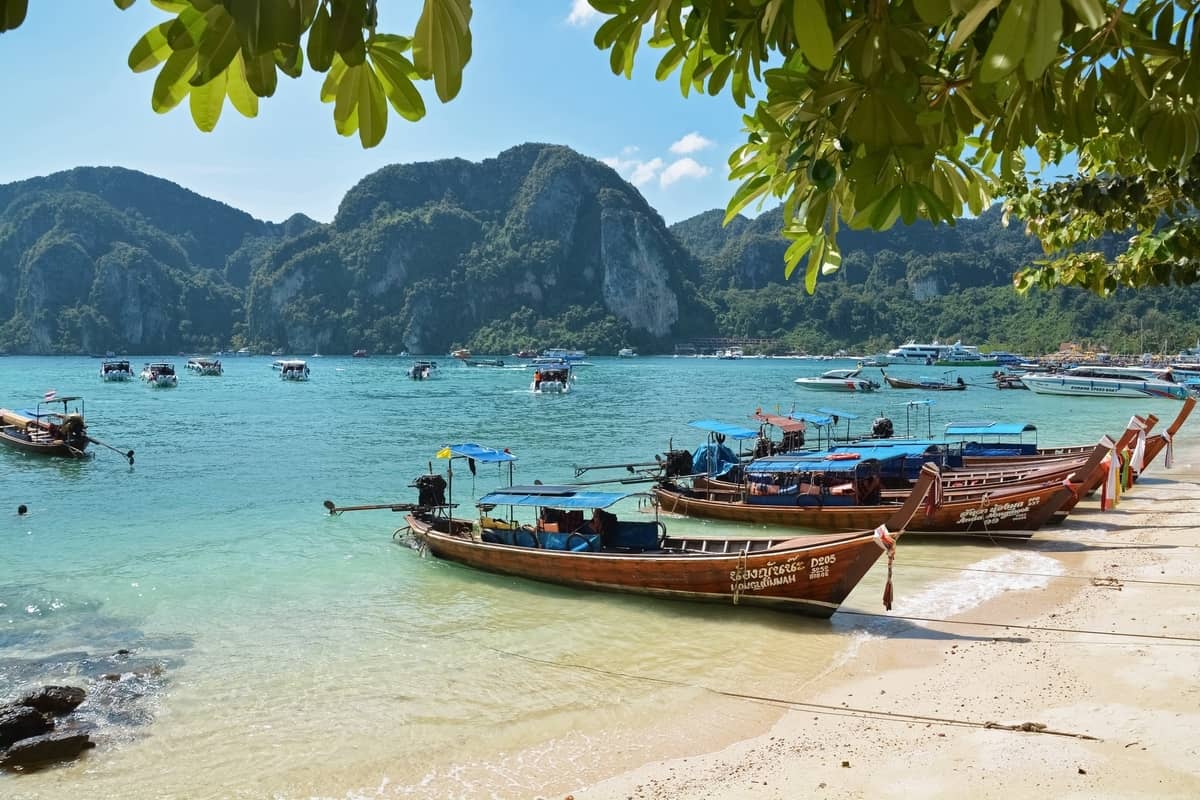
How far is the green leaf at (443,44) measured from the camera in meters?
1.25

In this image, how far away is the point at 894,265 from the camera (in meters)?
180

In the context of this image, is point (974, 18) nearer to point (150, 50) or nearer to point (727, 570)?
point (150, 50)

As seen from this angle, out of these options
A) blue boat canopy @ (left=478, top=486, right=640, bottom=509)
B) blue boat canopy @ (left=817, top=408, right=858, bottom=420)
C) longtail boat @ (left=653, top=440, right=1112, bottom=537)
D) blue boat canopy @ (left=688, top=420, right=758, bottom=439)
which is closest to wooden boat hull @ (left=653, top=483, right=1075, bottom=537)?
longtail boat @ (left=653, top=440, right=1112, bottom=537)

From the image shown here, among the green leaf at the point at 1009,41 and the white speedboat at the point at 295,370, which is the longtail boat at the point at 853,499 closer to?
the green leaf at the point at 1009,41

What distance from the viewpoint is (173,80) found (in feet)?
3.97

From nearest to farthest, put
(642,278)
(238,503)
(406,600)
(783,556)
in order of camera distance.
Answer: (783,556)
(406,600)
(238,503)
(642,278)

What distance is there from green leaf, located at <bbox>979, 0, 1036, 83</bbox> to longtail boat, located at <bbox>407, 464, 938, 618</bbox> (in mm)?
10372

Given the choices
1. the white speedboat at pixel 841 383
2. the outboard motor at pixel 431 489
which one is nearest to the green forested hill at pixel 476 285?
the white speedboat at pixel 841 383

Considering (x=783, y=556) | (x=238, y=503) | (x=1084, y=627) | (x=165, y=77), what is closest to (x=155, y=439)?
(x=238, y=503)

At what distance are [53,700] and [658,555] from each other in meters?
8.10

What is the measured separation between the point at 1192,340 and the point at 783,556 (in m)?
105

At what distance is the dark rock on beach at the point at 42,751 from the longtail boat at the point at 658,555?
708cm

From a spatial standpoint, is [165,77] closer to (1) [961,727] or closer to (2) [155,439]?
(1) [961,727]

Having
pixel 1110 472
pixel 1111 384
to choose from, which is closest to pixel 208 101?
pixel 1110 472
